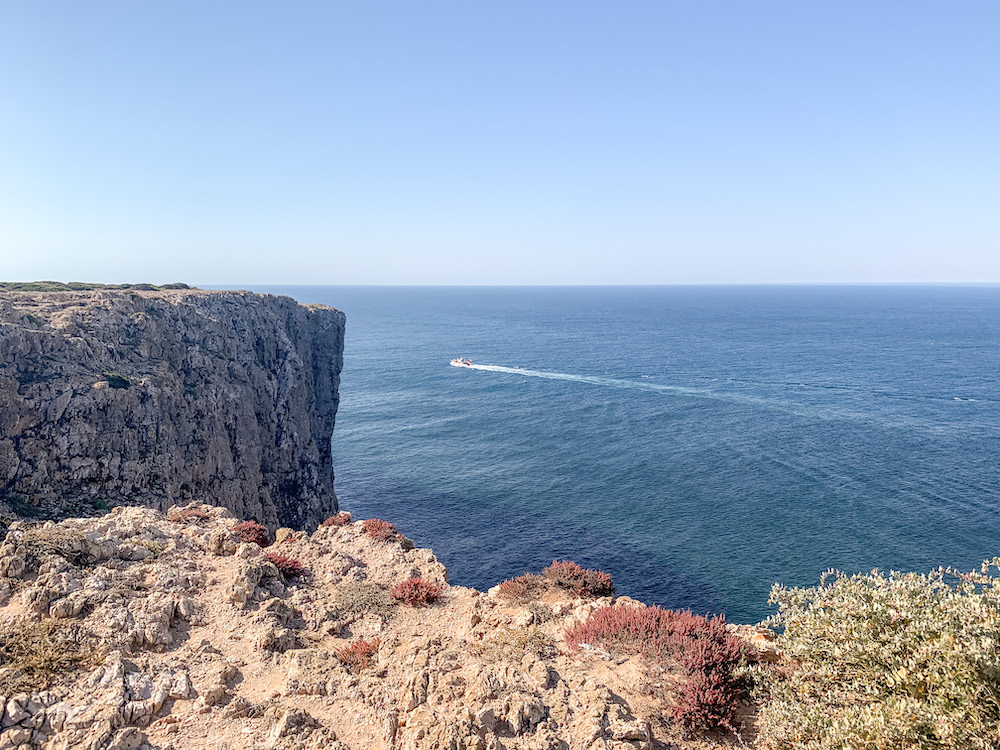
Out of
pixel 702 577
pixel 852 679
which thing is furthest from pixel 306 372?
pixel 852 679

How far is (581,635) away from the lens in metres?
15.4

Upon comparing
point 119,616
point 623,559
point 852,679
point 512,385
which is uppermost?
point 852,679

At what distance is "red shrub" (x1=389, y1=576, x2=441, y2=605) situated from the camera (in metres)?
18.9

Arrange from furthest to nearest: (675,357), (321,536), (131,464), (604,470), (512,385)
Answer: (675,357)
(512,385)
(604,470)
(131,464)
(321,536)

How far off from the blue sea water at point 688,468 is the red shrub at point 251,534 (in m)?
28.4

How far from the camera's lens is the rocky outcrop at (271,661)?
11.0 m

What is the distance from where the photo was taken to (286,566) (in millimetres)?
20375

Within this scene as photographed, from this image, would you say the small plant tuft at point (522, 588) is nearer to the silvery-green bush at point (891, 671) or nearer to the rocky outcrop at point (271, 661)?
the rocky outcrop at point (271, 661)

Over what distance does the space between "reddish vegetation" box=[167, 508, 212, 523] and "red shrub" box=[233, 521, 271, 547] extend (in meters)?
2.11

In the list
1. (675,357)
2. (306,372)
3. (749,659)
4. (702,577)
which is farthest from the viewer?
(675,357)

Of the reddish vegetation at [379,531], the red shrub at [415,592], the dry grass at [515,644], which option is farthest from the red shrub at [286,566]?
the dry grass at [515,644]

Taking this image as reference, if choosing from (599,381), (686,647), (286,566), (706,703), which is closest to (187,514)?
(286,566)

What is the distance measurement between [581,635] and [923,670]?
8.29 m

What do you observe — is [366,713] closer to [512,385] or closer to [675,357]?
[512,385]
